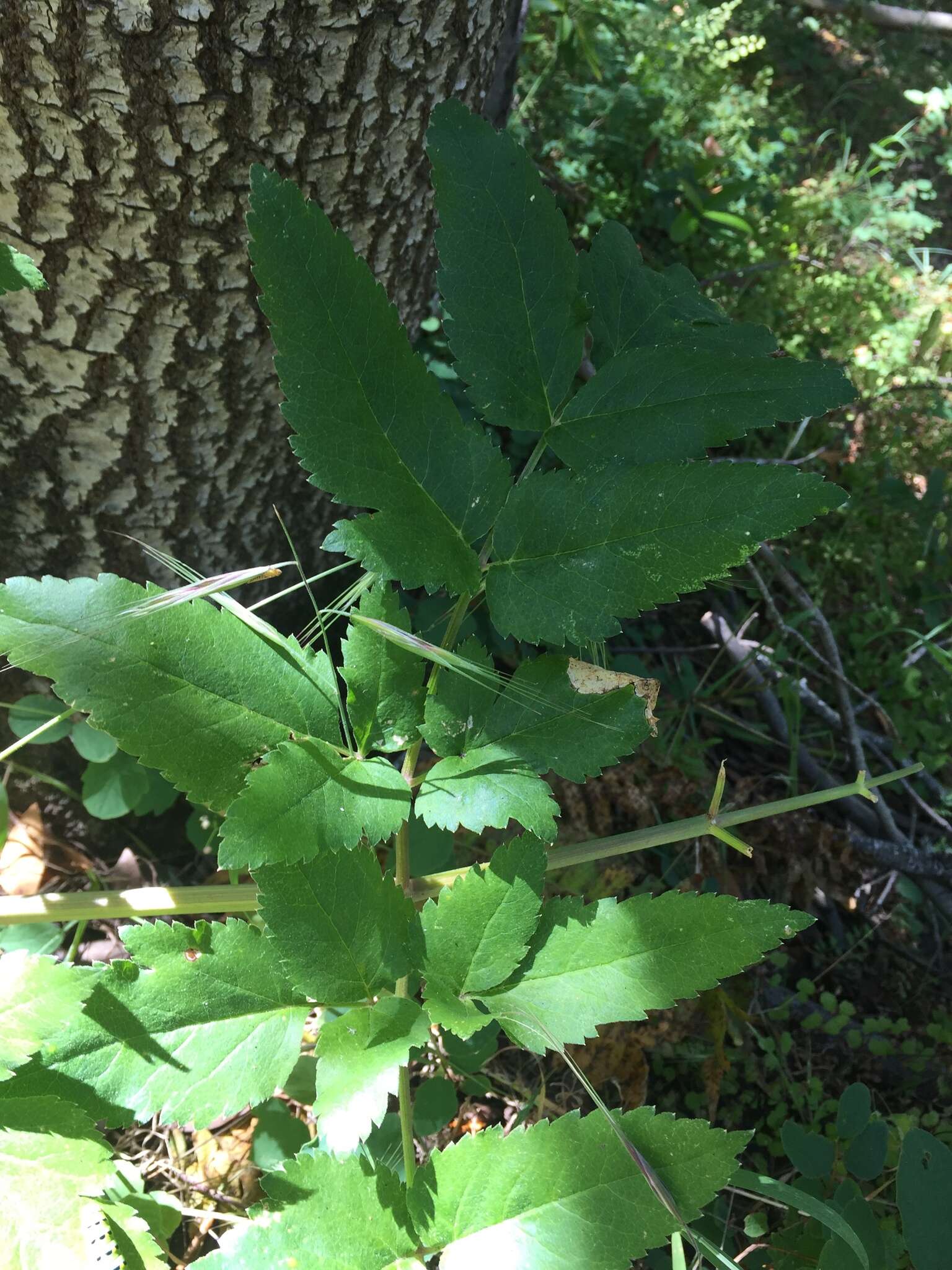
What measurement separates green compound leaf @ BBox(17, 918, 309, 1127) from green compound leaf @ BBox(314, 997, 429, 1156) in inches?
2.2

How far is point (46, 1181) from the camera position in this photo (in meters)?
0.89

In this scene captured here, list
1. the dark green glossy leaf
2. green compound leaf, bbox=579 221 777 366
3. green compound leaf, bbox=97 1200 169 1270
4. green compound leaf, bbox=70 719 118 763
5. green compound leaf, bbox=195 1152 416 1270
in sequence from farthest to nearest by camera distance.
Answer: green compound leaf, bbox=70 719 118 763
the dark green glossy leaf
green compound leaf, bbox=579 221 777 366
green compound leaf, bbox=97 1200 169 1270
green compound leaf, bbox=195 1152 416 1270

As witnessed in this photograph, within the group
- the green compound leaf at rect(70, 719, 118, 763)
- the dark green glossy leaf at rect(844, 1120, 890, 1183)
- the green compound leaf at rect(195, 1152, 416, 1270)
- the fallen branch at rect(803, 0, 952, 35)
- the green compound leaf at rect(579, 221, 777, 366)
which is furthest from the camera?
the fallen branch at rect(803, 0, 952, 35)

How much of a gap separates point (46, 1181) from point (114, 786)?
79cm

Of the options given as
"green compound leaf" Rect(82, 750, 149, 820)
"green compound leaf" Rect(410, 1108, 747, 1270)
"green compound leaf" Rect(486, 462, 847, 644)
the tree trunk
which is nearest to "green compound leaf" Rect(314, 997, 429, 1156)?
"green compound leaf" Rect(410, 1108, 747, 1270)

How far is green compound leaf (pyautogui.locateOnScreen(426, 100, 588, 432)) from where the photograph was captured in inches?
38.9

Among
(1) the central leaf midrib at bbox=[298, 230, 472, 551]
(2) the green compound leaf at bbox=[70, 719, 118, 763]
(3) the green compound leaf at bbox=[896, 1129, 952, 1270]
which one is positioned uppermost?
(1) the central leaf midrib at bbox=[298, 230, 472, 551]

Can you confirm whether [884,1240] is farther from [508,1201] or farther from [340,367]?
[340,367]

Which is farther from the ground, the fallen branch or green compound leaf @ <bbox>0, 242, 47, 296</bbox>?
the fallen branch

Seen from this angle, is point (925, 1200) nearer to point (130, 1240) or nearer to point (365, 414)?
point (130, 1240)

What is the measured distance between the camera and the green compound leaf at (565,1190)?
894 millimetres

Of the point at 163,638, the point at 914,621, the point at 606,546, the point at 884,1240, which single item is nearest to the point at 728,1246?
the point at 884,1240

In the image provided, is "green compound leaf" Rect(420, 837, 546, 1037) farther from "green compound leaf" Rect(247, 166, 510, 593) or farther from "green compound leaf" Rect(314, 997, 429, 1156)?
"green compound leaf" Rect(247, 166, 510, 593)

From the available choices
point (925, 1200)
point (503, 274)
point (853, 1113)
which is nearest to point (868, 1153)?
point (853, 1113)
